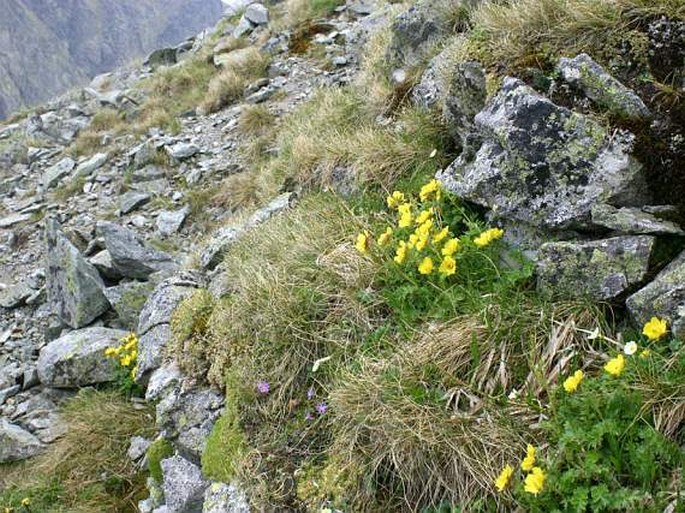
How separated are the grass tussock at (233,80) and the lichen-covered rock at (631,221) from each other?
8.96 metres

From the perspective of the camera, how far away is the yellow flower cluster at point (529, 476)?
7.01ft

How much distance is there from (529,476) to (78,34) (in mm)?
179381

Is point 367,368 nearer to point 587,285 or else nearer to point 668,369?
point 587,285

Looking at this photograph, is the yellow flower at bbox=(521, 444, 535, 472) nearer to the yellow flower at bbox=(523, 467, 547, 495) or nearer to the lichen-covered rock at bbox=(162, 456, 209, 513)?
the yellow flower at bbox=(523, 467, 547, 495)

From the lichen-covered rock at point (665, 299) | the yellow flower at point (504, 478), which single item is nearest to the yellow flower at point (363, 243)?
the lichen-covered rock at point (665, 299)

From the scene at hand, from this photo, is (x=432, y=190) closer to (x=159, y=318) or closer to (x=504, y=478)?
(x=504, y=478)

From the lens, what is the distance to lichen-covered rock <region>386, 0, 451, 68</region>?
5902 millimetres

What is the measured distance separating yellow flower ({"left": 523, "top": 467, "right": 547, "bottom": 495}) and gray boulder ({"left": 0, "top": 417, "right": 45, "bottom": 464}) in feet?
15.2

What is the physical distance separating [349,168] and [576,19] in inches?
80.1

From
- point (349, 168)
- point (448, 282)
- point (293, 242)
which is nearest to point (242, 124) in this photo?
point (349, 168)

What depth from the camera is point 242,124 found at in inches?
372

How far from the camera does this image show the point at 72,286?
6637 mm

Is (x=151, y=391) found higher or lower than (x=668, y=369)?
lower

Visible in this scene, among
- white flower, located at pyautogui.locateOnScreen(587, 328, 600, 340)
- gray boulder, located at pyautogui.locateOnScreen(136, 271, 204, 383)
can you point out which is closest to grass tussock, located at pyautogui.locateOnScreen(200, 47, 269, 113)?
gray boulder, located at pyautogui.locateOnScreen(136, 271, 204, 383)
